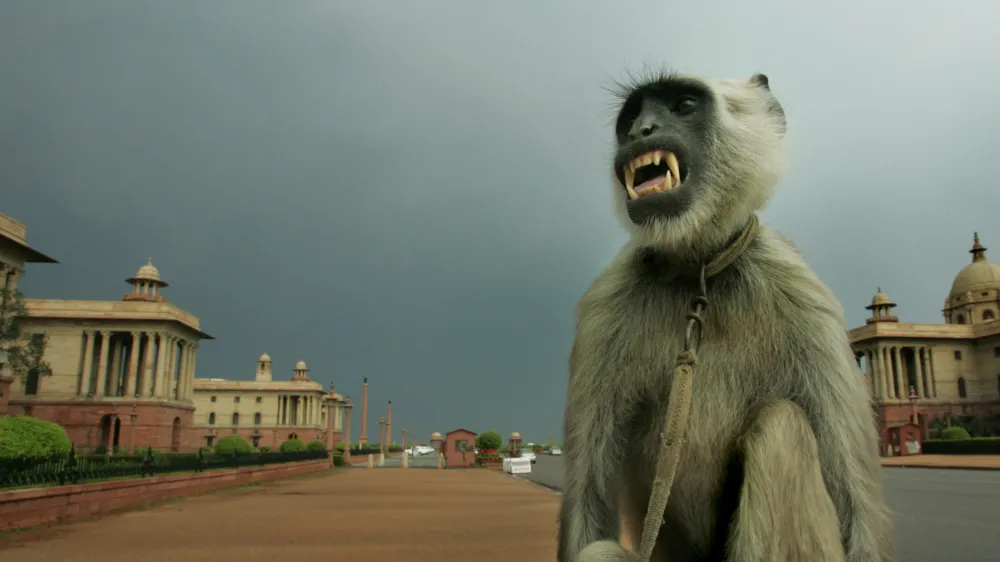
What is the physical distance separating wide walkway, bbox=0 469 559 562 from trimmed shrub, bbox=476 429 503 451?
117 ft

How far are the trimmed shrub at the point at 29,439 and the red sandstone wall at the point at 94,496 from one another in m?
1.78

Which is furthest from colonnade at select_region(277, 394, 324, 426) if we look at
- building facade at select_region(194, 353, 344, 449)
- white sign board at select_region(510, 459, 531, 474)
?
white sign board at select_region(510, 459, 531, 474)

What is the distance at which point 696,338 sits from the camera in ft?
7.45

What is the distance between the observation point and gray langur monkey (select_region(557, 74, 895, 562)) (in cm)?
196

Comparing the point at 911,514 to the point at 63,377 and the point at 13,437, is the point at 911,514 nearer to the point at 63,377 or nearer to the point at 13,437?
the point at 13,437

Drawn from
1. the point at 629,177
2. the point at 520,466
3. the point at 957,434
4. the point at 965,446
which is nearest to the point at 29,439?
the point at 629,177

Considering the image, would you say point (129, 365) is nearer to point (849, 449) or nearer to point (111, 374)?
point (111, 374)

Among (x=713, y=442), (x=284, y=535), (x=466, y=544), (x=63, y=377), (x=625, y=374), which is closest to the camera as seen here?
(x=713, y=442)

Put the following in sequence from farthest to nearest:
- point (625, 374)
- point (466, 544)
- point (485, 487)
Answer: point (485, 487) → point (466, 544) → point (625, 374)

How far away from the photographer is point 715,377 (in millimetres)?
2271

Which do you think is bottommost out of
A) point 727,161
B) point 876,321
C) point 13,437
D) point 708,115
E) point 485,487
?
point 485,487

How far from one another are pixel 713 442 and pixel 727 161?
1019 mm

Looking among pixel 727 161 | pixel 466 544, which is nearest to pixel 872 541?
pixel 727 161

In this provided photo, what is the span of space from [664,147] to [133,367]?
253ft
